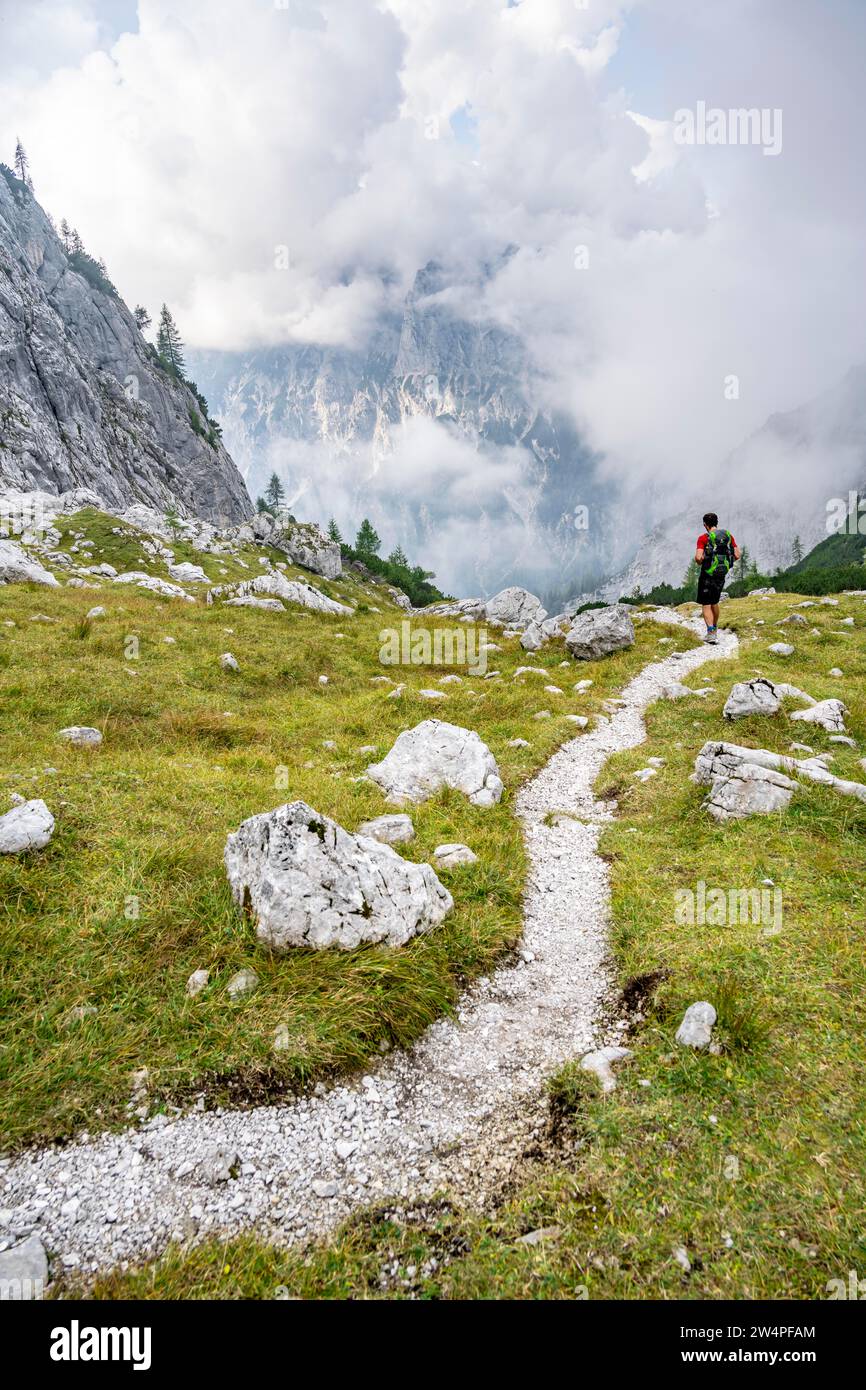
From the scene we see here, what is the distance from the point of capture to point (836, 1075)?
4.66m

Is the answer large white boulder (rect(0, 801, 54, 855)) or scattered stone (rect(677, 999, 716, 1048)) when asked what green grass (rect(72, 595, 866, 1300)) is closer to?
scattered stone (rect(677, 999, 716, 1048))

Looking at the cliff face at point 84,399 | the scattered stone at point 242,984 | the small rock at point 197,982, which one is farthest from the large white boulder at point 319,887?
the cliff face at point 84,399

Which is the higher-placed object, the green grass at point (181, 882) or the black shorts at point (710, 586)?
the black shorts at point (710, 586)

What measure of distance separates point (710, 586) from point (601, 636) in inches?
192

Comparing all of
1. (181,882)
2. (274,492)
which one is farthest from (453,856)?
(274,492)

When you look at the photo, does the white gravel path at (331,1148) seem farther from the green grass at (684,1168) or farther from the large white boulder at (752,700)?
the large white boulder at (752,700)

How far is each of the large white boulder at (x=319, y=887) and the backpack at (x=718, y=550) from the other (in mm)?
18090

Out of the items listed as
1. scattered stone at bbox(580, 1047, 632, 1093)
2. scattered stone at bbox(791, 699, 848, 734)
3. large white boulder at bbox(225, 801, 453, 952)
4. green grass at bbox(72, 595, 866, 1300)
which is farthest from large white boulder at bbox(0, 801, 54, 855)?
scattered stone at bbox(791, 699, 848, 734)

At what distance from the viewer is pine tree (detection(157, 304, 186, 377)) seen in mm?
145000

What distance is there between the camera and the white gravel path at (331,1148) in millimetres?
3891

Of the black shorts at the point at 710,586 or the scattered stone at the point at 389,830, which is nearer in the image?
the scattered stone at the point at 389,830

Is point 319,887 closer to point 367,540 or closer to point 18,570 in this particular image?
point 18,570
